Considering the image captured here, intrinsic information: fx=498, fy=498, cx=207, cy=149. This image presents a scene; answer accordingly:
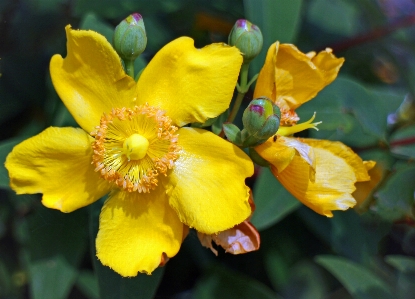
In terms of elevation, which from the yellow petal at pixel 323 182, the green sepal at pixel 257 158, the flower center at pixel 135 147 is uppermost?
the flower center at pixel 135 147

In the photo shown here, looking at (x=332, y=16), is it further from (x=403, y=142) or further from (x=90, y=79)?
(x=90, y=79)

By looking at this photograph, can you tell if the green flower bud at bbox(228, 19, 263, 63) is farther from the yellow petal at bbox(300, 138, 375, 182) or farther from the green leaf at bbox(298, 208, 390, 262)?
the green leaf at bbox(298, 208, 390, 262)

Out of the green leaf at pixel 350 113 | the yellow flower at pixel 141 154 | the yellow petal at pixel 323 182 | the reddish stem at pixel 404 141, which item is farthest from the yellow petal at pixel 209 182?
the reddish stem at pixel 404 141

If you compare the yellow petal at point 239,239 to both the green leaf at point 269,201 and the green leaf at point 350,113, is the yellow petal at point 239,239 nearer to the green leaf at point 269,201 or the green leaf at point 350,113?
the green leaf at point 269,201

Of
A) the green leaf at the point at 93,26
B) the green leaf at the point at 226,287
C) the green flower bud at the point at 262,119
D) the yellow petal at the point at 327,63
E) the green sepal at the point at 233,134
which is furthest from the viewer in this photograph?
the green leaf at the point at 226,287

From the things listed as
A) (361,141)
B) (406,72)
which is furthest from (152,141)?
(406,72)

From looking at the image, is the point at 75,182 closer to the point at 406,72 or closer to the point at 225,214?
the point at 225,214

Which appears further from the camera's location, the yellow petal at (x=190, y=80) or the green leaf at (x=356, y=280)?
the green leaf at (x=356, y=280)
